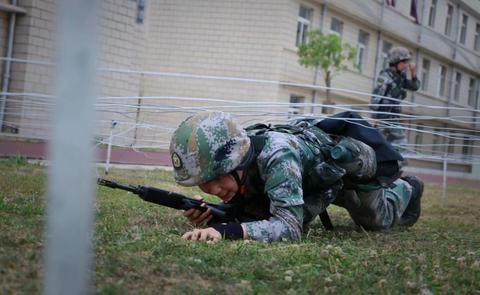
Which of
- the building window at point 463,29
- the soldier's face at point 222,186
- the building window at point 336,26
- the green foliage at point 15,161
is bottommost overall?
the green foliage at point 15,161

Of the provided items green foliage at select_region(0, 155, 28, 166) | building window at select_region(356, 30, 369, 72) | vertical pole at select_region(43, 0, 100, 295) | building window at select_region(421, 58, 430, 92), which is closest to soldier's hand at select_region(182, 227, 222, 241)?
vertical pole at select_region(43, 0, 100, 295)

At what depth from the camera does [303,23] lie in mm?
17766

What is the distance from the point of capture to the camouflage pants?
394 cm

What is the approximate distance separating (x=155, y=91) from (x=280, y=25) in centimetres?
359

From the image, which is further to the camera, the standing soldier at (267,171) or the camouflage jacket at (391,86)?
the camouflage jacket at (391,86)

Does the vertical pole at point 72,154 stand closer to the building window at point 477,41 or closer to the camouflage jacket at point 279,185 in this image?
the camouflage jacket at point 279,185

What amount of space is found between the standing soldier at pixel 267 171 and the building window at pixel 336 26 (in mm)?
15643

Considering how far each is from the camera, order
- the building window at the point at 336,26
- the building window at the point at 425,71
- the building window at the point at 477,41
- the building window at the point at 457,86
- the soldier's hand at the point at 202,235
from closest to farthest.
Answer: the soldier's hand at the point at 202,235
the building window at the point at 457,86
the building window at the point at 477,41
the building window at the point at 425,71
the building window at the point at 336,26

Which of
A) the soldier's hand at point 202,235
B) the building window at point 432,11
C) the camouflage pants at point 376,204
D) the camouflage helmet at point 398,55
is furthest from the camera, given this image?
the building window at point 432,11

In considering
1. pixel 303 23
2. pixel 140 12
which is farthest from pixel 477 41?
A: pixel 140 12

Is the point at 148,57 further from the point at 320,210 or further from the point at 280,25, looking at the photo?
the point at 320,210

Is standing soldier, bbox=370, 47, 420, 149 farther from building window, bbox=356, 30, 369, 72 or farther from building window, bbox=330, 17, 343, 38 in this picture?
building window, bbox=356, 30, 369, 72

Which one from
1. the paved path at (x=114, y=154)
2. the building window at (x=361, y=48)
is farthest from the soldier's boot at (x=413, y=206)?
the building window at (x=361, y=48)

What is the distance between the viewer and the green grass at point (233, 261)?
1951 mm
